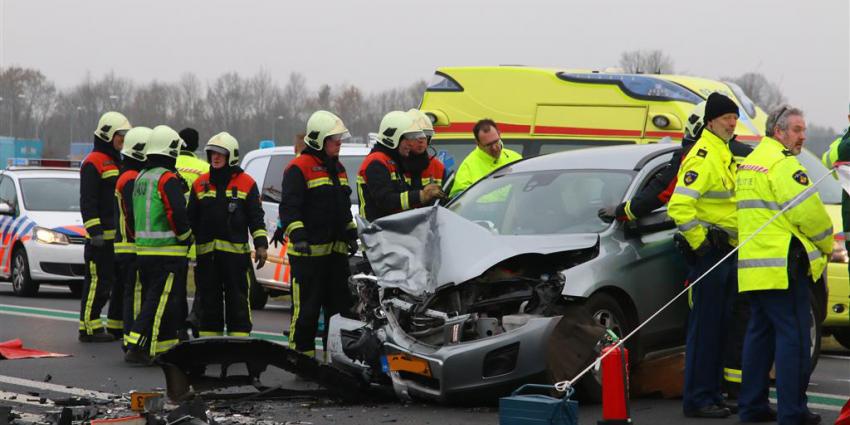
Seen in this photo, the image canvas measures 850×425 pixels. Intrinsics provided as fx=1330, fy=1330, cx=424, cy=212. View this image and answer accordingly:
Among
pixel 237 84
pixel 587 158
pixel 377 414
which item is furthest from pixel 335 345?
pixel 237 84

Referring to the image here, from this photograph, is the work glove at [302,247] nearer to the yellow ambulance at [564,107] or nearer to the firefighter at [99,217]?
the firefighter at [99,217]

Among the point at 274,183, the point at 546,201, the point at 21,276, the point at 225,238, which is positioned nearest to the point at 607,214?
the point at 546,201

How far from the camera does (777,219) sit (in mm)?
7441

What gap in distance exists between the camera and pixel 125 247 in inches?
448

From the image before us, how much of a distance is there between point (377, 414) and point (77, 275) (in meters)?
9.65

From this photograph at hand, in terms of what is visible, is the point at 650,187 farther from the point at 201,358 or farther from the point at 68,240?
the point at 68,240

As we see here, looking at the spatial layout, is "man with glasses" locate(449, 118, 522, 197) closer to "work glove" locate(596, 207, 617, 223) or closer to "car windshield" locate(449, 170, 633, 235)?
"car windshield" locate(449, 170, 633, 235)

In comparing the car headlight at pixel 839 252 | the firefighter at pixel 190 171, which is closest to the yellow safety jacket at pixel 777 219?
the car headlight at pixel 839 252

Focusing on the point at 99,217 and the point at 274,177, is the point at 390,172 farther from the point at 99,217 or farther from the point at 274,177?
the point at 274,177

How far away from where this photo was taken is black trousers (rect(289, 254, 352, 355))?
10.1m

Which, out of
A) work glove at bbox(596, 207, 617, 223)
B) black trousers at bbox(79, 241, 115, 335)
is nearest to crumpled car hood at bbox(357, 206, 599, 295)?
work glove at bbox(596, 207, 617, 223)

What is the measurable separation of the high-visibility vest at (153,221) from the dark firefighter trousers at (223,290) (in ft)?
0.93

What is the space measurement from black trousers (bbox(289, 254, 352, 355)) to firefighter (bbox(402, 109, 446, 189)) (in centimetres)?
88

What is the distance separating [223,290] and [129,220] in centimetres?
107
